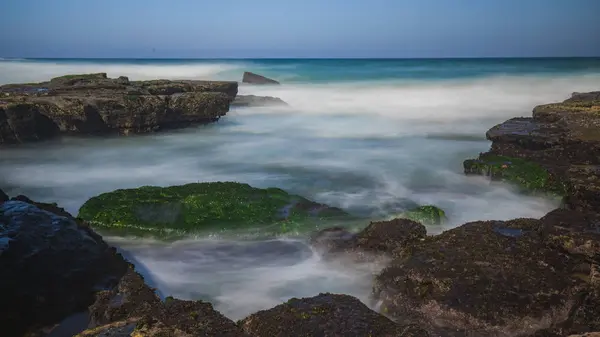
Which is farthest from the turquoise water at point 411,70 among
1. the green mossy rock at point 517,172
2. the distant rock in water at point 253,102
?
the green mossy rock at point 517,172

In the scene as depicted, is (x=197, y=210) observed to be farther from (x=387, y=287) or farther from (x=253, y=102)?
(x=253, y=102)

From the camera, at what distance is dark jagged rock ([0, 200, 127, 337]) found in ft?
10.7

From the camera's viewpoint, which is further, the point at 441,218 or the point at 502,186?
the point at 502,186

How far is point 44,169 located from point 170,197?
444 cm

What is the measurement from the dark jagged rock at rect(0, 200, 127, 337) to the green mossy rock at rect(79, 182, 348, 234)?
1.27 m

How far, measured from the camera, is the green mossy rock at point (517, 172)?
6730 millimetres

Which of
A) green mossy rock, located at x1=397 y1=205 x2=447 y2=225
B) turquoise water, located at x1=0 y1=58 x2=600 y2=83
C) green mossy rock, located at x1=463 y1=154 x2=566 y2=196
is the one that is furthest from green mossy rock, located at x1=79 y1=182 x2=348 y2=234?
turquoise water, located at x1=0 y1=58 x2=600 y2=83

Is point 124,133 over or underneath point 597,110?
underneath

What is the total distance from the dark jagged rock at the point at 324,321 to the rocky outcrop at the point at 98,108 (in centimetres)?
963

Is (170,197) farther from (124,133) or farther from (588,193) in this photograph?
(124,133)

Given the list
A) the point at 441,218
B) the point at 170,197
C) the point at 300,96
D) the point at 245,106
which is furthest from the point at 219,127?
the point at 300,96

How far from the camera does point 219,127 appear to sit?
13.7 m

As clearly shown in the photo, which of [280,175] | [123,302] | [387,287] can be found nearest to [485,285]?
[387,287]

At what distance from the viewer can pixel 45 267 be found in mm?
3518
